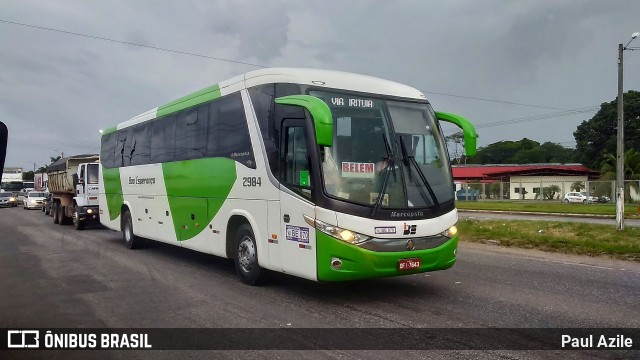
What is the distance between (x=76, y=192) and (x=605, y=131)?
202 ft

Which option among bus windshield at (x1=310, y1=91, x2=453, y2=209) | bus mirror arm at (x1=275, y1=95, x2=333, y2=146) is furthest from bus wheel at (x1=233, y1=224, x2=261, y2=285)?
bus mirror arm at (x1=275, y1=95, x2=333, y2=146)

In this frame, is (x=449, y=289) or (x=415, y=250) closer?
(x=415, y=250)

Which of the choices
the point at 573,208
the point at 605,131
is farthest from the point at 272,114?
the point at 605,131

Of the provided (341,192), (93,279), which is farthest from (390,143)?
(93,279)

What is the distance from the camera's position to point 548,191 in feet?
150

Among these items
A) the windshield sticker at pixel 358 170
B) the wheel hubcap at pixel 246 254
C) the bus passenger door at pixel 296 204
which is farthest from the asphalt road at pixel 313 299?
the windshield sticker at pixel 358 170

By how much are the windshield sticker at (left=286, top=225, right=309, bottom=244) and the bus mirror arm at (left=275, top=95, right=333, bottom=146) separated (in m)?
1.36

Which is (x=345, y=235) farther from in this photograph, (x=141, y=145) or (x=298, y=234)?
(x=141, y=145)

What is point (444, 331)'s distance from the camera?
19.1ft

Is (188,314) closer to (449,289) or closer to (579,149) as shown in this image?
(449,289)

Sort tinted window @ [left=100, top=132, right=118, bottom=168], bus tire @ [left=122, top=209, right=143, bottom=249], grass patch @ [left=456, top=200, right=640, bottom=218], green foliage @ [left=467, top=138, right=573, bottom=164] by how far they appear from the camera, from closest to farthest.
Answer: bus tire @ [left=122, top=209, right=143, bottom=249]
tinted window @ [left=100, top=132, right=118, bottom=168]
grass patch @ [left=456, top=200, right=640, bottom=218]
green foliage @ [left=467, top=138, right=573, bottom=164]

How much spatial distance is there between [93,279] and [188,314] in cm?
340

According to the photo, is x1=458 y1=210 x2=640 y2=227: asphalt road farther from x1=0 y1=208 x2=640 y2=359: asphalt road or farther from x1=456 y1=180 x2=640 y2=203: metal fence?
x1=0 y1=208 x2=640 y2=359: asphalt road

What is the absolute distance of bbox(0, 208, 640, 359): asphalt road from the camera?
6148 mm
